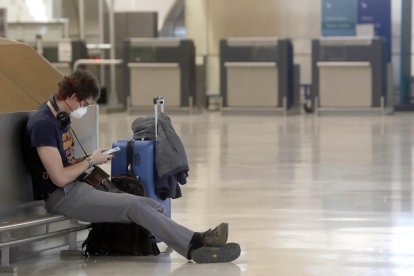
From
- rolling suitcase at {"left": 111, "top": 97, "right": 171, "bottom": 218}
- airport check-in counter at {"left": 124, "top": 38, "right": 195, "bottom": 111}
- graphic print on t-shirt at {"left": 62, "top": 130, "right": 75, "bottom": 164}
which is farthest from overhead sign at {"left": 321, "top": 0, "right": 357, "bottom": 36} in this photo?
graphic print on t-shirt at {"left": 62, "top": 130, "right": 75, "bottom": 164}

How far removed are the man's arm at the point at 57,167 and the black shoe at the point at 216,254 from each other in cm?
80

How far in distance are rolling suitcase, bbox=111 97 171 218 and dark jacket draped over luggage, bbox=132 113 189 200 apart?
0.04 metres

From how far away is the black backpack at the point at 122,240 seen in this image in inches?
260

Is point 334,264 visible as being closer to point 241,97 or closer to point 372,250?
point 372,250

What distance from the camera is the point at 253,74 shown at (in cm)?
2133

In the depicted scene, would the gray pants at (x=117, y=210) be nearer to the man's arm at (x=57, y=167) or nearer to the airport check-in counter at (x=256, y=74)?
the man's arm at (x=57, y=167)

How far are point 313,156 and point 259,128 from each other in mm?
4736

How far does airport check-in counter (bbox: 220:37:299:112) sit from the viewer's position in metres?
21.3

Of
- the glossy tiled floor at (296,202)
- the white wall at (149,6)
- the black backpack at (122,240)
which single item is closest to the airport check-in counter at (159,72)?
the glossy tiled floor at (296,202)

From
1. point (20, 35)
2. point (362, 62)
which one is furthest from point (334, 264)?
point (20, 35)

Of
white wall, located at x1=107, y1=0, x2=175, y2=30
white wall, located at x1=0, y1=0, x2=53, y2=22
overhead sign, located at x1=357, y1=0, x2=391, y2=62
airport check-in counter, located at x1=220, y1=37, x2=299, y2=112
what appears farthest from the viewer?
white wall, located at x1=107, y1=0, x2=175, y2=30

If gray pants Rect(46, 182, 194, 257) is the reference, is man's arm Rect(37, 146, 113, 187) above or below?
above

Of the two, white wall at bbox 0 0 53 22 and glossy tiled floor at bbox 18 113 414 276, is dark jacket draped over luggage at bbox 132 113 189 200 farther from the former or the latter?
white wall at bbox 0 0 53 22

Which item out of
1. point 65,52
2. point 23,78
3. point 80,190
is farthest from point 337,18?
point 80,190
